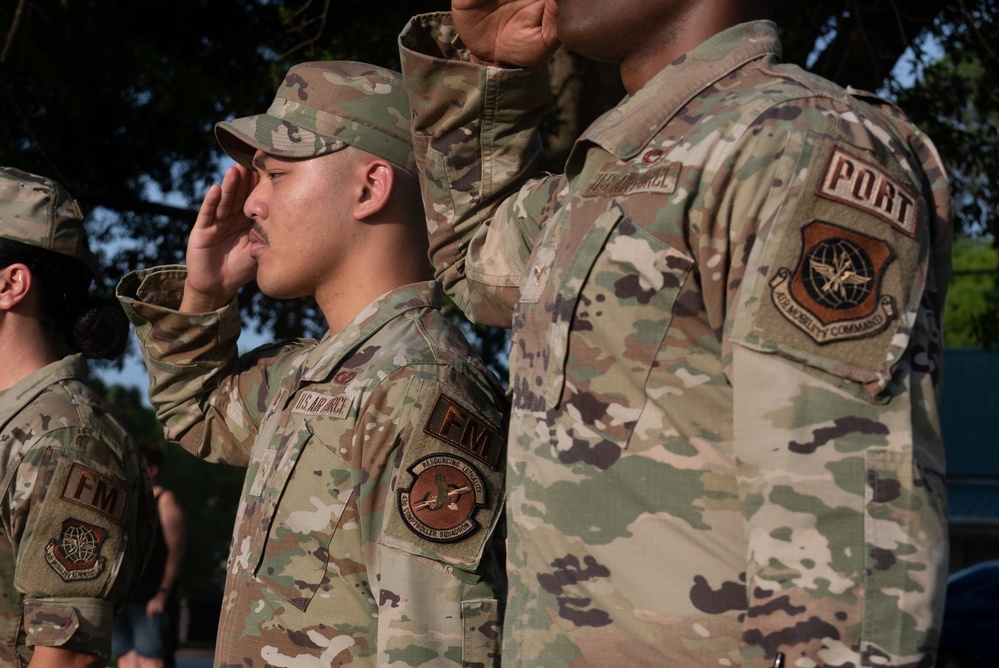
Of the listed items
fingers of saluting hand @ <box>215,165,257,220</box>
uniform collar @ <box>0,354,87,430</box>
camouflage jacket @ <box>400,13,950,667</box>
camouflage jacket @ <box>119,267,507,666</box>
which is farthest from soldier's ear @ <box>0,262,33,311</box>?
camouflage jacket @ <box>400,13,950,667</box>

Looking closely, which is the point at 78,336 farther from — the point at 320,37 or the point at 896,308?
the point at 320,37

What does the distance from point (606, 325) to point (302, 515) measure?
1.06m

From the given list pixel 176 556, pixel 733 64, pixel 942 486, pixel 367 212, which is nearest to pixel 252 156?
pixel 367 212

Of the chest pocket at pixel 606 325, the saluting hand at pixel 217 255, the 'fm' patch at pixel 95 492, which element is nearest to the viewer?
the chest pocket at pixel 606 325

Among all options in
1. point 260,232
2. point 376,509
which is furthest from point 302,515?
point 260,232

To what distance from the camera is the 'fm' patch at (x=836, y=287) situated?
1.71 m

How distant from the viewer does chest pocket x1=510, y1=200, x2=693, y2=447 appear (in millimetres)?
1924

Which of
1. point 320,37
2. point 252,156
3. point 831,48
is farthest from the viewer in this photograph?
point 320,37

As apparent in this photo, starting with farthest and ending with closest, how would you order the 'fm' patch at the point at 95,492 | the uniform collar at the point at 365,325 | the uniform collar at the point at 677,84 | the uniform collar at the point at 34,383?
the uniform collar at the point at 34,383
the 'fm' patch at the point at 95,492
the uniform collar at the point at 365,325
the uniform collar at the point at 677,84

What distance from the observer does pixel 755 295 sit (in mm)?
1751

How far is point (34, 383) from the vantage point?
139 inches

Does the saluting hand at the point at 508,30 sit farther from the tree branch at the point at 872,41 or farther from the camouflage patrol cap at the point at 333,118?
the tree branch at the point at 872,41

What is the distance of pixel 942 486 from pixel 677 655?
435mm

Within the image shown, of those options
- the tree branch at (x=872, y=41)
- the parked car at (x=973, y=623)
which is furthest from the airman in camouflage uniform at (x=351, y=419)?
the parked car at (x=973, y=623)
